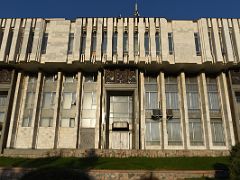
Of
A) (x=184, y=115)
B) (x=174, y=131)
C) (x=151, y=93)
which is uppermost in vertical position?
(x=151, y=93)

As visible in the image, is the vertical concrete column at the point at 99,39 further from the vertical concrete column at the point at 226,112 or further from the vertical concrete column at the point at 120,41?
the vertical concrete column at the point at 226,112

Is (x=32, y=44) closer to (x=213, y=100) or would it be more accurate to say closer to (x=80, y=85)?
(x=80, y=85)

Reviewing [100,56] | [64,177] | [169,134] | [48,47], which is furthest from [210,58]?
[64,177]

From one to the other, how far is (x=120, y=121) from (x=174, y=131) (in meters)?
6.19

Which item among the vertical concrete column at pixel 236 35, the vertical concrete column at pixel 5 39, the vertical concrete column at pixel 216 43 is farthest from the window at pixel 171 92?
the vertical concrete column at pixel 5 39

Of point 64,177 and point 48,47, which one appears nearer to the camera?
point 64,177

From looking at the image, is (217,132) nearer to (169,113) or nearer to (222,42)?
(169,113)

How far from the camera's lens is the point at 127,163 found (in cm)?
2592

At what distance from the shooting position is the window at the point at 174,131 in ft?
115

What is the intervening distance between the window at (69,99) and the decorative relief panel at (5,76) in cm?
663

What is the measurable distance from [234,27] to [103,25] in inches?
617

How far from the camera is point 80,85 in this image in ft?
123

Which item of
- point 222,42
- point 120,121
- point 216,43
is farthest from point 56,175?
point 222,42

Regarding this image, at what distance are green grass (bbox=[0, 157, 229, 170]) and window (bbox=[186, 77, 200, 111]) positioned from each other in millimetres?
9227
